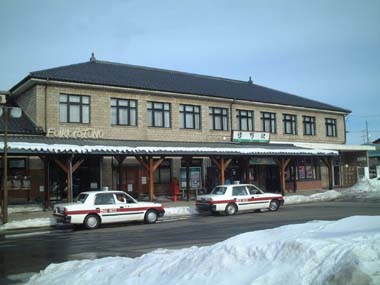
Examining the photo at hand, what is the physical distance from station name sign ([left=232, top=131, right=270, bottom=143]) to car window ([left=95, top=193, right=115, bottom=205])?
53.4ft

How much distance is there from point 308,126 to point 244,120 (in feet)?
26.2

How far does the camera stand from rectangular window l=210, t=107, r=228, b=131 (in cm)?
3225

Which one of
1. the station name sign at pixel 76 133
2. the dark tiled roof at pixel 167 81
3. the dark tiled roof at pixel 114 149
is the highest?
the dark tiled roof at pixel 167 81

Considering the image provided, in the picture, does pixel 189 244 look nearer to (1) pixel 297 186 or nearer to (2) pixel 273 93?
(1) pixel 297 186

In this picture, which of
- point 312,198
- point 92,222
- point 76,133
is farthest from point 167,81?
point 92,222

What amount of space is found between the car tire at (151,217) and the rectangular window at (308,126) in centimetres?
2311

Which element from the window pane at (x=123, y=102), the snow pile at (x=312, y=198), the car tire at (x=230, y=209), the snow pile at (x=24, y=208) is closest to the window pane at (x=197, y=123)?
the window pane at (x=123, y=102)

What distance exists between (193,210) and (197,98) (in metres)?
10.7

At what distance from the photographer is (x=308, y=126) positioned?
128 feet

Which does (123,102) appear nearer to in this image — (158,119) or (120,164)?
(158,119)

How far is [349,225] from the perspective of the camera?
24.6 feet

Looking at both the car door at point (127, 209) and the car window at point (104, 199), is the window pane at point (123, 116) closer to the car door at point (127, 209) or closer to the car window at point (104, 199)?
the car door at point (127, 209)

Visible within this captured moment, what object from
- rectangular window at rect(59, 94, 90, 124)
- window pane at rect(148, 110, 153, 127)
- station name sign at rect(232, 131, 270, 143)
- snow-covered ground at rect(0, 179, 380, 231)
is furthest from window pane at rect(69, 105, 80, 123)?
station name sign at rect(232, 131, 270, 143)

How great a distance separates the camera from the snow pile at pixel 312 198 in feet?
95.1
